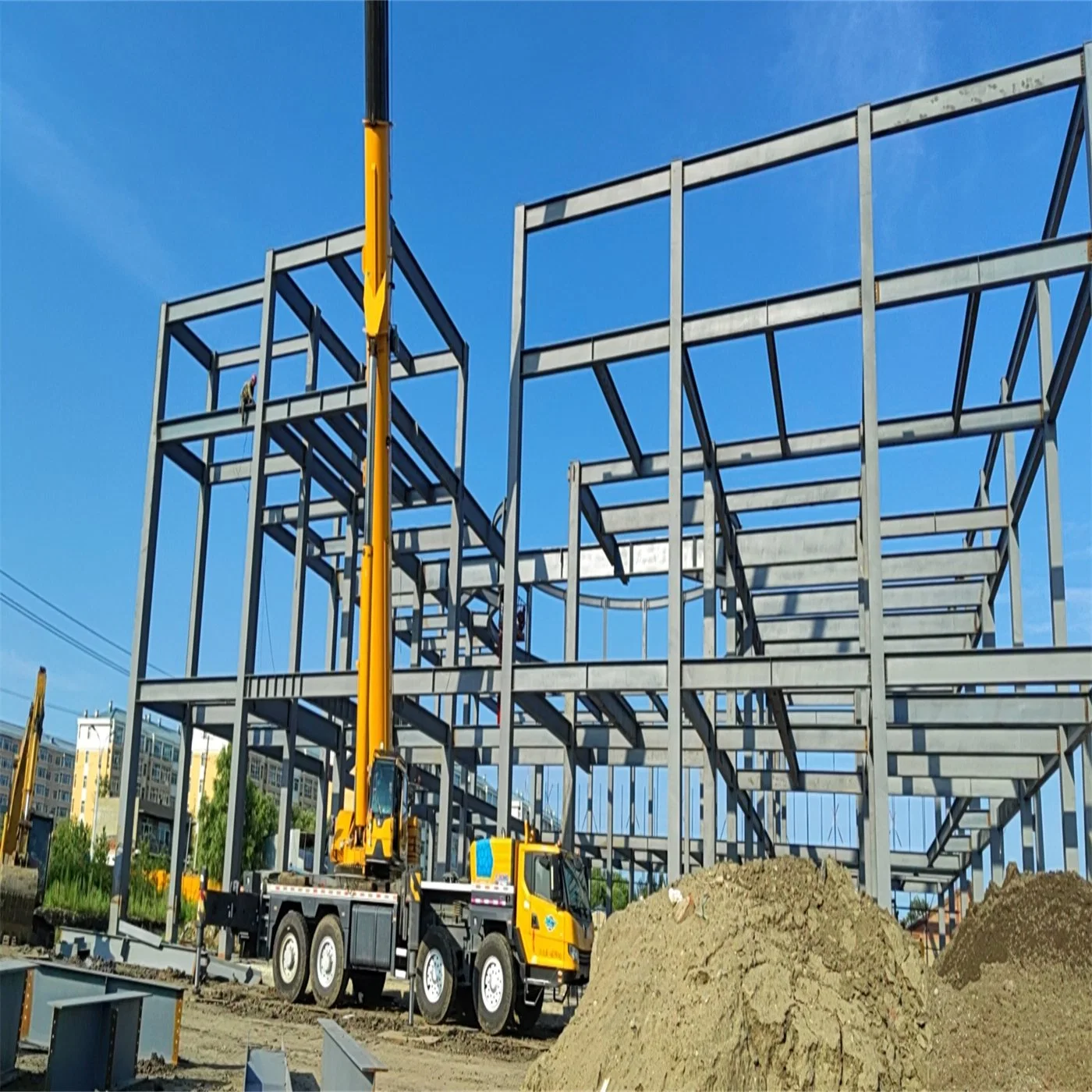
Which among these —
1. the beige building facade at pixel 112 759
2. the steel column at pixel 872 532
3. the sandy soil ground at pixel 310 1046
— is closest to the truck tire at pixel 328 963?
the sandy soil ground at pixel 310 1046

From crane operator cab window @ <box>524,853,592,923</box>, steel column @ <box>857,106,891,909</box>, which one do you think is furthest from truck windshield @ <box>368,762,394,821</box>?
steel column @ <box>857,106,891,909</box>

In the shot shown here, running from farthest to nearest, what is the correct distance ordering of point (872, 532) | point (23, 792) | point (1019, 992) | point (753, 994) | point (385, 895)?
Result: point (23, 792) → point (385, 895) → point (872, 532) → point (1019, 992) → point (753, 994)

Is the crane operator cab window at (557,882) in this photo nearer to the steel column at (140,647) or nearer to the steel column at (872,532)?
the steel column at (872,532)

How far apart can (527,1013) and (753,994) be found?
8610 mm

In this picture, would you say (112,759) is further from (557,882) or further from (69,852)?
(557,882)

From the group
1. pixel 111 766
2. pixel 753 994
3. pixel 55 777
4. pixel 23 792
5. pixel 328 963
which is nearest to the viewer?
pixel 753 994

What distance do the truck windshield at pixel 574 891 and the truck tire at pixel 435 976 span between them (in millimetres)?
1994

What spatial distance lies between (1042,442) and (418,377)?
13.9m

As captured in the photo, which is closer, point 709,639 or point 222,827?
point 709,639

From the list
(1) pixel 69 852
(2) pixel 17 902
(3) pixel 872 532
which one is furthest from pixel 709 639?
(1) pixel 69 852

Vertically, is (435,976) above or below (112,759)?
below

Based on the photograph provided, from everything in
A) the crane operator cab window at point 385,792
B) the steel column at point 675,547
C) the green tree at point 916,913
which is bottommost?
the green tree at point 916,913

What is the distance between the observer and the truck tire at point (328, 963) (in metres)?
18.3

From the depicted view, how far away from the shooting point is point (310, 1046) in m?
13.8
